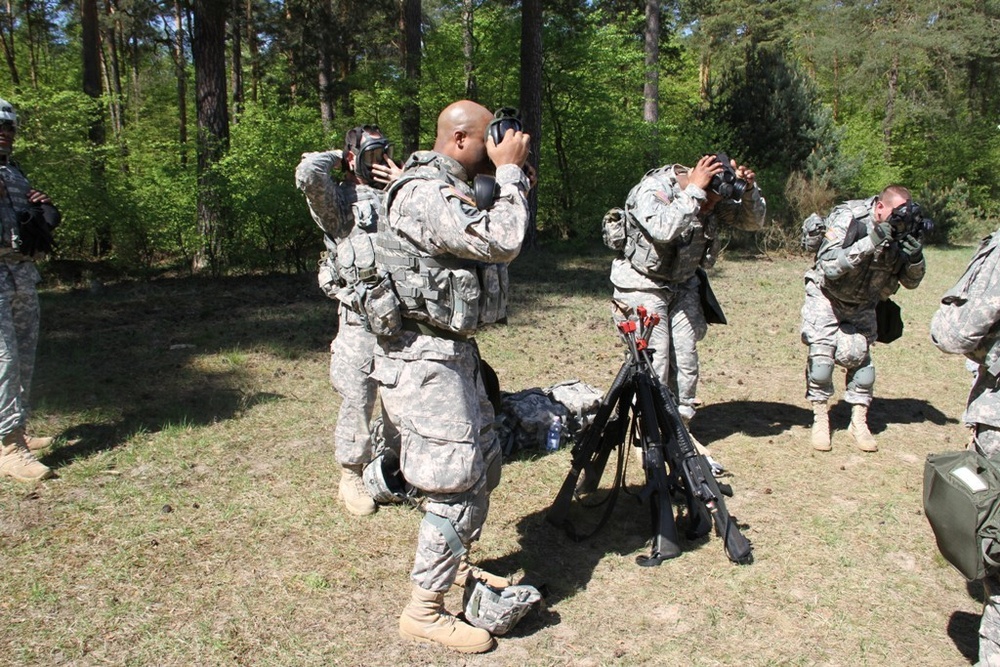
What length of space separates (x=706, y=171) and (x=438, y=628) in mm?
3267

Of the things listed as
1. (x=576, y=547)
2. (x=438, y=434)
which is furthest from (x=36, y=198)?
(x=576, y=547)

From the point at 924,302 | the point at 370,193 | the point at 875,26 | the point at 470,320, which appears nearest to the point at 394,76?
the point at 924,302

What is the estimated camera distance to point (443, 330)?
10.7 ft

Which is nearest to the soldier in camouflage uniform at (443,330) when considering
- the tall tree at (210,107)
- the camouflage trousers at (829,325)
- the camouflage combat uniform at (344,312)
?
the camouflage combat uniform at (344,312)

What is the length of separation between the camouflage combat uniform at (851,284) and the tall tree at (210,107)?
933 centimetres

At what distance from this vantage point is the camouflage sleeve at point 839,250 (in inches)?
219

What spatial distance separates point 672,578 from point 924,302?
9857 millimetres

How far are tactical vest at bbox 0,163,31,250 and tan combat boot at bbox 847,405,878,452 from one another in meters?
6.15

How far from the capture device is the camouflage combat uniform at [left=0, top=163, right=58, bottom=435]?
15.9ft

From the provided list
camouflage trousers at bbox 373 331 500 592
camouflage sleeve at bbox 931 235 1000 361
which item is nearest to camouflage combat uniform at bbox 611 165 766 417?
camouflage sleeve at bbox 931 235 1000 361

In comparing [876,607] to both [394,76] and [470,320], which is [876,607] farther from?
[394,76]

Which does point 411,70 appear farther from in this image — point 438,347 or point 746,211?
point 438,347

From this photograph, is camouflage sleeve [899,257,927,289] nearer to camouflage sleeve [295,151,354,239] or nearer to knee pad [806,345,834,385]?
knee pad [806,345,834,385]

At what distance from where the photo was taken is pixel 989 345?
10.5 feet
